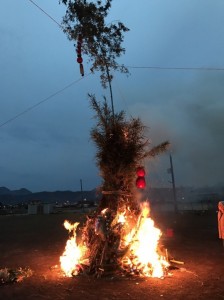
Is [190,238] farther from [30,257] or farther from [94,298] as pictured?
[94,298]

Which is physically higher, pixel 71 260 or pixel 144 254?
pixel 144 254

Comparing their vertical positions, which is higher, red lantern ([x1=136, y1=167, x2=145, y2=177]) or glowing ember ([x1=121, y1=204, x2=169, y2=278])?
red lantern ([x1=136, y1=167, x2=145, y2=177])

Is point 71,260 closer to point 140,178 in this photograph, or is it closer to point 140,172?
point 140,178

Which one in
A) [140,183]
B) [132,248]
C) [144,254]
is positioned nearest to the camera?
[144,254]

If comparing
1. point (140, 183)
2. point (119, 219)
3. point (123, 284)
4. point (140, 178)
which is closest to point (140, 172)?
point (140, 178)

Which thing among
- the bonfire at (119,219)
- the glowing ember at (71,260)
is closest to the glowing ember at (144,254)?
the bonfire at (119,219)

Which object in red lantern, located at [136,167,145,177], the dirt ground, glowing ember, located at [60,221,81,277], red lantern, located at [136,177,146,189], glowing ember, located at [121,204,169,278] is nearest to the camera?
the dirt ground

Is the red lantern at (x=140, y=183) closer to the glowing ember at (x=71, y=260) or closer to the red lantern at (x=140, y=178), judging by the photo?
the red lantern at (x=140, y=178)

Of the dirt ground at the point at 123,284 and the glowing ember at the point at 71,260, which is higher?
the glowing ember at the point at 71,260

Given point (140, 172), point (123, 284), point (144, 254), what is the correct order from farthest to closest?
point (140, 172), point (144, 254), point (123, 284)

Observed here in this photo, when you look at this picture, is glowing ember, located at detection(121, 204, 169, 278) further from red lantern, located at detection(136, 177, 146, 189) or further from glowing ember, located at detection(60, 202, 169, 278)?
red lantern, located at detection(136, 177, 146, 189)

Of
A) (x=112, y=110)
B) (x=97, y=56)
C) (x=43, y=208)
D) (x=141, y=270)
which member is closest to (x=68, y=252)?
(x=141, y=270)

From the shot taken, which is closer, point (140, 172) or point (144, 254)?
A: point (144, 254)

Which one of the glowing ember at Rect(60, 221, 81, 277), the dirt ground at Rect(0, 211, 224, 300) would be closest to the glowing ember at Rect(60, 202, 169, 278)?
the glowing ember at Rect(60, 221, 81, 277)
